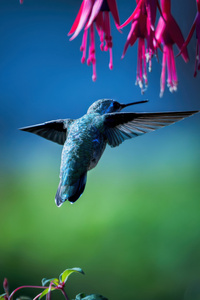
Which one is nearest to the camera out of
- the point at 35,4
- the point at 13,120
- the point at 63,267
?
the point at 63,267

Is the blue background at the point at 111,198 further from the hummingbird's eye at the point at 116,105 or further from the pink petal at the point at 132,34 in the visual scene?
the pink petal at the point at 132,34

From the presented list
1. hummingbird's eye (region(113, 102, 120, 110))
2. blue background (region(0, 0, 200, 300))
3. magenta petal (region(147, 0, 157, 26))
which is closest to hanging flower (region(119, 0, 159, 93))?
magenta petal (region(147, 0, 157, 26))

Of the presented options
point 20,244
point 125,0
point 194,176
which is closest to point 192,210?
point 194,176

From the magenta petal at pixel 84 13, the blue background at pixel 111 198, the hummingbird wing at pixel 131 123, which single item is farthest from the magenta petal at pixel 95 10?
the blue background at pixel 111 198

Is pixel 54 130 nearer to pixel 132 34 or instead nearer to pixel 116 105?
pixel 116 105

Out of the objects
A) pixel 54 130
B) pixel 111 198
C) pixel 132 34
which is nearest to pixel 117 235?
pixel 111 198

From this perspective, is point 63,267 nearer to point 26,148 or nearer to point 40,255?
point 40,255
